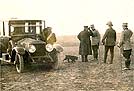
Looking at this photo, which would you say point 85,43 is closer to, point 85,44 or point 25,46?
point 85,44

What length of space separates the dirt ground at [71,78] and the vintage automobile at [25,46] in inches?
16.4

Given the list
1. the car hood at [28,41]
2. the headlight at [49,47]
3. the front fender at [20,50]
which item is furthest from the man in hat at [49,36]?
the front fender at [20,50]

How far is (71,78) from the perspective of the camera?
10.6 meters

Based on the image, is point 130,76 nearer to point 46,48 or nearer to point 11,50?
point 46,48

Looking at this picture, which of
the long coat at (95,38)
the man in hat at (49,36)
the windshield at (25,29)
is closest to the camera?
the windshield at (25,29)

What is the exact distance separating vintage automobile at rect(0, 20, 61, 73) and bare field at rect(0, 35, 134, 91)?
0.37 m

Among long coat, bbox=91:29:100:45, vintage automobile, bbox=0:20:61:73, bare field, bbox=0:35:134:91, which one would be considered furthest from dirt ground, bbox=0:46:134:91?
long coat, bbox=91:29:100:45

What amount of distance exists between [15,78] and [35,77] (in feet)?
2.20

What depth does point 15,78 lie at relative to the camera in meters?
10.8

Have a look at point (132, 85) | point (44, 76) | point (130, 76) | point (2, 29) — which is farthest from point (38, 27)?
point (132, 85)

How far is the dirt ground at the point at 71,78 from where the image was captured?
903 cm

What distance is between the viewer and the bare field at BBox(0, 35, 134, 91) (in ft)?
29.6

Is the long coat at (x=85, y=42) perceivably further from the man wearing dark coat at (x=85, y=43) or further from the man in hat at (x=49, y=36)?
the man in hat at (x=49, y=36)

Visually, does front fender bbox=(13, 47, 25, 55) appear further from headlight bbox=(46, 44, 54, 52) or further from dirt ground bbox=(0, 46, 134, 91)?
headlight bbox=(46, 44, 54, 52)
